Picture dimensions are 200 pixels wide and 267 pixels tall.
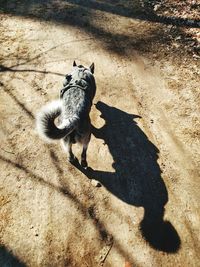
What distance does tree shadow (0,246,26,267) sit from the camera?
16.1 feet

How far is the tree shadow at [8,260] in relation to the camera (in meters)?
4.92

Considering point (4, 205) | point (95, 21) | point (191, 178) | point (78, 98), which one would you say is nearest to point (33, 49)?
point (95, 21)

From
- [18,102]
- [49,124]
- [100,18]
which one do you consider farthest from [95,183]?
[100,18]

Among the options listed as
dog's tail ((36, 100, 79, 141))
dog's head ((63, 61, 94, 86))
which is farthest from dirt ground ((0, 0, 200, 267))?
dog's tail ((36, 100, 79, 141))

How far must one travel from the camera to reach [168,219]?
221 inches

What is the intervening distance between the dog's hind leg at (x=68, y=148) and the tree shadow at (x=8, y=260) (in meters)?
2.03

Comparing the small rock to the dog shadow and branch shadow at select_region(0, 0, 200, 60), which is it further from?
branch shadow at select_region(0, 0, 200, 60)

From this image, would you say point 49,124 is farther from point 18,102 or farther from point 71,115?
point 18,102

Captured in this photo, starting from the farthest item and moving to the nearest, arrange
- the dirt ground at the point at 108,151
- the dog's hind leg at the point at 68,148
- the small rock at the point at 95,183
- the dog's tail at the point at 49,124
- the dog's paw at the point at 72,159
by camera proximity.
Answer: the dog's paw at the point at 72,159
the small rock at the point at 95,183
the dog's hind leg at the point at 68,148
the dirt ground at the point at 108,151
the dog's tail at the point at 49,124

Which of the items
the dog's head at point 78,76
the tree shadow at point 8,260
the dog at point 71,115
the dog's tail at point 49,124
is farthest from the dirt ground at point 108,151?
the dog's tail at point 49,124

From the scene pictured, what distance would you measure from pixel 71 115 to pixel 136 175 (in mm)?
1886

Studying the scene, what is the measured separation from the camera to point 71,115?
5.34 m

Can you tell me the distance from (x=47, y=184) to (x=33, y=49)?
Result: 481 centimetres

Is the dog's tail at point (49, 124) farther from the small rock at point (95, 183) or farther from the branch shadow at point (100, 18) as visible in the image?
the branch shadow at point (100, 18)
